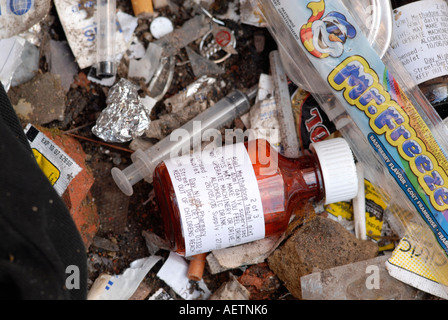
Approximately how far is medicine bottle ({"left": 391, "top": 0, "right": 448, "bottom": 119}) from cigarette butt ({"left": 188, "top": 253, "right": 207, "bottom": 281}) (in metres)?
0.69

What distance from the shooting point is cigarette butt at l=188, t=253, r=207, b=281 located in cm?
110

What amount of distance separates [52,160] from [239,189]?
1.55ft

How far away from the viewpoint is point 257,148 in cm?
105

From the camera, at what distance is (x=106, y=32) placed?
117cm

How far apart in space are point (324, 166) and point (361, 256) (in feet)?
0.89

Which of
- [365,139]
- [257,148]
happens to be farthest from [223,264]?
[365,139]

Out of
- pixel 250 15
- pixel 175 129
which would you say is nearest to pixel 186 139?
pixel 175 129

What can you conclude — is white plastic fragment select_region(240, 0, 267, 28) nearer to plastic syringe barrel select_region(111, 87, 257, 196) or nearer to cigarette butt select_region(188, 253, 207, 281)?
plastic syringe barrel select_region(111, 87, 257, 196)

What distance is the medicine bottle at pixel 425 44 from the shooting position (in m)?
1.03

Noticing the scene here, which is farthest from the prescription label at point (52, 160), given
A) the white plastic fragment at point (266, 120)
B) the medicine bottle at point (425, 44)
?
the medicine bottle at point (425, 44)

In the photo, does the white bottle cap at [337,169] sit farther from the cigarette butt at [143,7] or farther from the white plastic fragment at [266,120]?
the cigarette butt at [143,7]

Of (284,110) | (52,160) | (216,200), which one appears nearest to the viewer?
(216,200)

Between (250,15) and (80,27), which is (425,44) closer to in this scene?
(250,15)

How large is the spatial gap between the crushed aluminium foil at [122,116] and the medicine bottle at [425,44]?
65 centimetres
